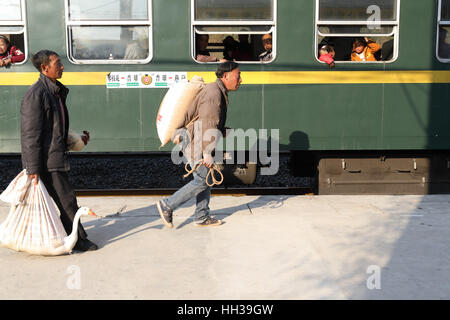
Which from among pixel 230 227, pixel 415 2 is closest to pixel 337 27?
pixel 415 2

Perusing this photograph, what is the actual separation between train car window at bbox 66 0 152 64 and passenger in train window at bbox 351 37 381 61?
8.79 feet

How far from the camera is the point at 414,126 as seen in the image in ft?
21.1

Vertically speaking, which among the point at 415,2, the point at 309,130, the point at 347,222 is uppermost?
the point at 415,2

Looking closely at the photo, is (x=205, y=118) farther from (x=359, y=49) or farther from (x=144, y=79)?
(x=359, y=49)

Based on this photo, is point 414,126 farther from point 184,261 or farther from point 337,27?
point 184,261

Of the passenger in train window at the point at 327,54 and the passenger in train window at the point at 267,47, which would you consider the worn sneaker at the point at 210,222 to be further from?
the passenger in train window at the point at 327,54

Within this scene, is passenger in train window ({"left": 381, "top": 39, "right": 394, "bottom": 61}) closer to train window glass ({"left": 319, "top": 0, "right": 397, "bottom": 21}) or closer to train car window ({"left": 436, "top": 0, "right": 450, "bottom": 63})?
train window glass ({"left": 319, "top": 0, "right": 397, "bottom": 21})

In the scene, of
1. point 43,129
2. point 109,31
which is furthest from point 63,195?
point 109,31

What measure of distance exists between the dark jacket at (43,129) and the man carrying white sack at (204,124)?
120cm

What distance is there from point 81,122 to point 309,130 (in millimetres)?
2965

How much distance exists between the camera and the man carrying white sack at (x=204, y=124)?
15.2ft

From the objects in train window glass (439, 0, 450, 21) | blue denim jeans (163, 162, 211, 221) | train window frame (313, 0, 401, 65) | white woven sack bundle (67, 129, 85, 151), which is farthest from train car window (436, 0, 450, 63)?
white woven sack bundle (67, 129, 85, 151)

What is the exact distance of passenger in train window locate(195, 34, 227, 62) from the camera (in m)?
6.21
